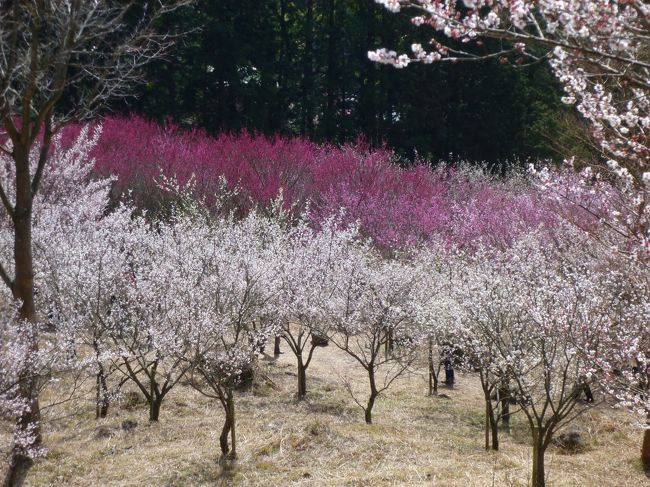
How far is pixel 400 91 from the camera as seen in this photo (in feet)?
84.5

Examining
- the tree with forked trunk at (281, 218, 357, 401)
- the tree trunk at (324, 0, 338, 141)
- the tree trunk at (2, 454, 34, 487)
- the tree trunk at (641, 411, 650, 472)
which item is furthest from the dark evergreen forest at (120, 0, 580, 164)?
the tree trunk at (2, 454, 34, 487)

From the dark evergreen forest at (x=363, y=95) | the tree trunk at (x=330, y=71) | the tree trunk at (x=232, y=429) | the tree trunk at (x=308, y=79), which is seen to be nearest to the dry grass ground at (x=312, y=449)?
the tree trunk at (x=232, y=429)

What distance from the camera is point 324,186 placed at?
695 inches

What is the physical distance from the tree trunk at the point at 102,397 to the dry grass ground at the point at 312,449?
0.13m

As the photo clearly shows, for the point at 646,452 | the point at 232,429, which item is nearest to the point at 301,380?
the point at 232,429

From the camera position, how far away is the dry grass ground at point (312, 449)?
640cm

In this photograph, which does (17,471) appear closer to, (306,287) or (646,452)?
(306,287)

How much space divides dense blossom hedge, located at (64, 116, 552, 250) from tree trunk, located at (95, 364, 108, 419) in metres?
6.41

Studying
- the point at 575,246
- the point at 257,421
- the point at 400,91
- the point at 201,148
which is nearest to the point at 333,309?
the point at 257,421

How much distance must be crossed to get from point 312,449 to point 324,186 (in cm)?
1130

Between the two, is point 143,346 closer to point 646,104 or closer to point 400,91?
point 646,104

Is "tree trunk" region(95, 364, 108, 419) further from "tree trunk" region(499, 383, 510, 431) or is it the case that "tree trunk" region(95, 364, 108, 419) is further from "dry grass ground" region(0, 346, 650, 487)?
"tree trunk" region(499, 383, 510, 431)

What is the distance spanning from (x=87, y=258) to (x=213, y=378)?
3110 mm

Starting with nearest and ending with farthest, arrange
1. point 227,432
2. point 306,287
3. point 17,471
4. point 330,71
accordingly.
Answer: point 17,471
point 227,432
point 306,287
point 330,71
